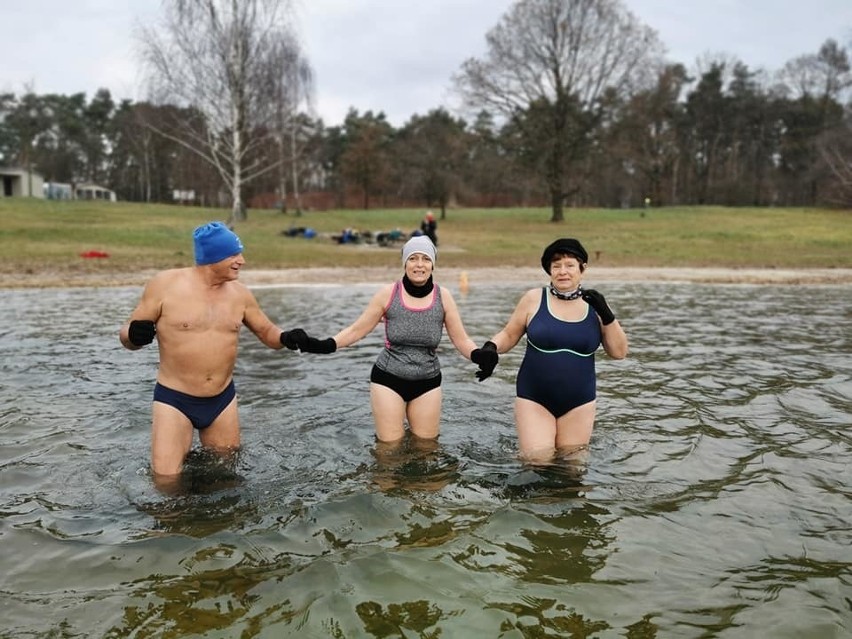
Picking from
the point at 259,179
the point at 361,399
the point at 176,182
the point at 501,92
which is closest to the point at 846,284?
the point at 361,399

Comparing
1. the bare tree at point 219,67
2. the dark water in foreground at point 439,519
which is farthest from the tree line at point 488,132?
the dark water in foreground at point 439,519

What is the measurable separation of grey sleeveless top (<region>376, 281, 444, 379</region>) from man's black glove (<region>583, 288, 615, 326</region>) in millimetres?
1161

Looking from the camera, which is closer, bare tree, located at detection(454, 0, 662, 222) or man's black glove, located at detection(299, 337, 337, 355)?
man's black glove, located at detection(299, 337, 337, 355)

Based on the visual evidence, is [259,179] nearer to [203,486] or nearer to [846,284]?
[846,284]

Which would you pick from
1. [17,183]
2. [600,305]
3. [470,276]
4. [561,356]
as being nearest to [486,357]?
[561,356]

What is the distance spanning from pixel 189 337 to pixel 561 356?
2.72m

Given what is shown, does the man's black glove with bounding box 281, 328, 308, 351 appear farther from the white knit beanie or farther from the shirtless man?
the white knit beanie

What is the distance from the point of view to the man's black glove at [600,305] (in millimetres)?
5109

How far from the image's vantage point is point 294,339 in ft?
17.5

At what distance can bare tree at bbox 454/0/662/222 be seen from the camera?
40125 millimetres

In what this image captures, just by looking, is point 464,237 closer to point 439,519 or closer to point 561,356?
point 561,356

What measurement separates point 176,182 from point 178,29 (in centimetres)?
4749

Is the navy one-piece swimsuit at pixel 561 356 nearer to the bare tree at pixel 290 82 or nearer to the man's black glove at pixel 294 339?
the man's black glove at pixel 294 339

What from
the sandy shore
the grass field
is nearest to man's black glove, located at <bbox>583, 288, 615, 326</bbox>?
the sandy shore
